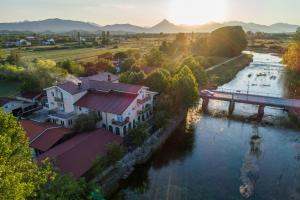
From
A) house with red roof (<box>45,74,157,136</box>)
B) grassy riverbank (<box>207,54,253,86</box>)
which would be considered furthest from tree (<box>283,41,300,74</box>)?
house with red roof (<box>45,74,157,136</box>)

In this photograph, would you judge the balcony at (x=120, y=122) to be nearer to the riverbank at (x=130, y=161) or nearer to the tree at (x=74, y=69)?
the riverbank at (x=130, y=161)

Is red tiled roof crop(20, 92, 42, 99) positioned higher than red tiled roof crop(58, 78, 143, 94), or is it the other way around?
red tiled roof crop(58, 78, 143, 94)

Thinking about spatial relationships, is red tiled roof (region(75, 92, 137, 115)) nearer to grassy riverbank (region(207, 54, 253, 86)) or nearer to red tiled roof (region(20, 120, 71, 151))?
red tiled roof (region(20, 120, 71, 151))

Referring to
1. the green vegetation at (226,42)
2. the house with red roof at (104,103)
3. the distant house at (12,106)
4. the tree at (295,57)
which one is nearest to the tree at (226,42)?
the green vegetation at (226,42)

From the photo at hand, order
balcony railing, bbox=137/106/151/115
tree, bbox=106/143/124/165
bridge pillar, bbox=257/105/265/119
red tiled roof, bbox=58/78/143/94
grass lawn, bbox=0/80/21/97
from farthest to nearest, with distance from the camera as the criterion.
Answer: grass lawn, bbox=0/80/21/97
bridge pillar, bbox=257/105/265/119
balcony railing, bbox=137/106/151/115
red tiled roof, bbox=58/78/143/94
tree, bbox=106/143/124/165

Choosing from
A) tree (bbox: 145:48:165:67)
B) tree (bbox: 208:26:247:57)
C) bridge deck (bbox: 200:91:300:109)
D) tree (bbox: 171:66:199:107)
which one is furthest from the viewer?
tree (bbox: 208:26:247:57)

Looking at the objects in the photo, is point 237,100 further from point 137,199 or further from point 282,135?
point 137,199

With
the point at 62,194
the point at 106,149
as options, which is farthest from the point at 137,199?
the point at 62,194
